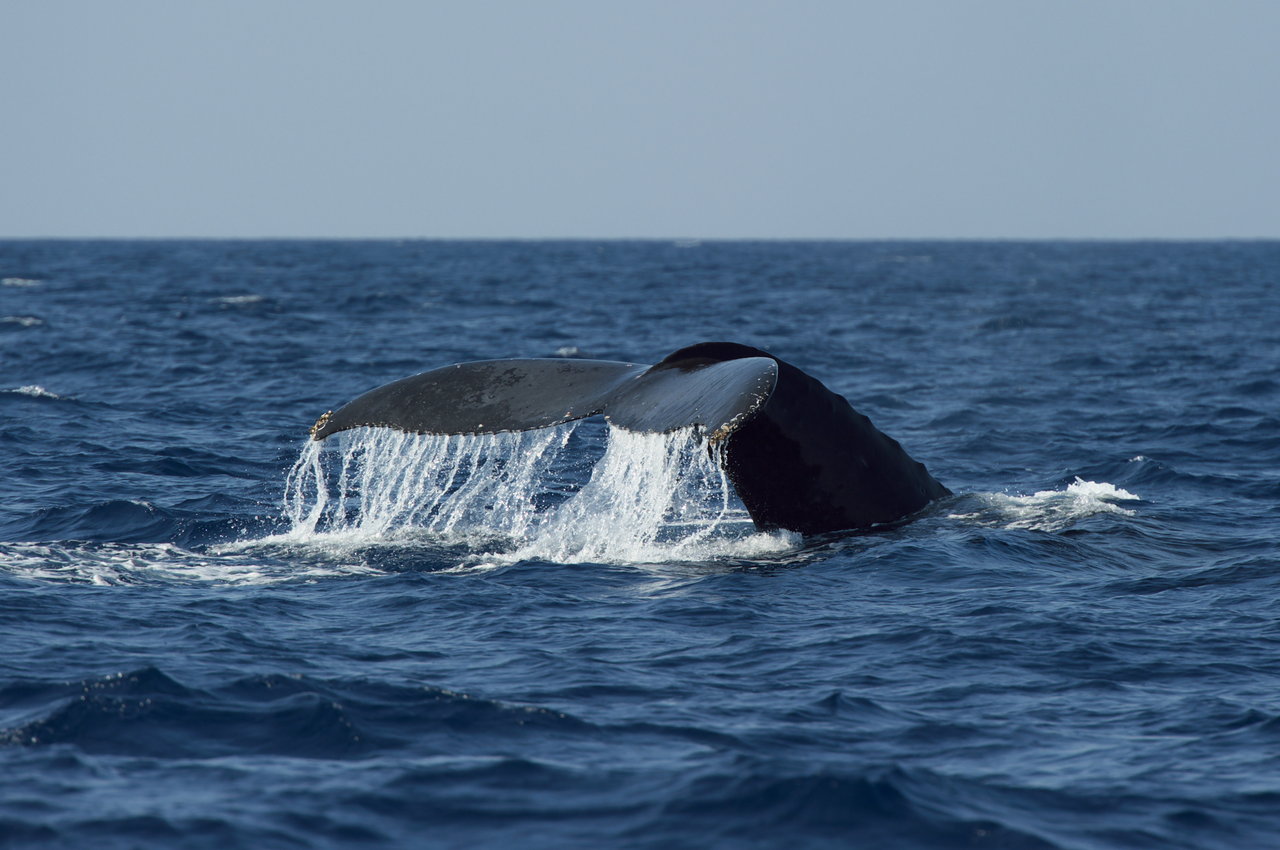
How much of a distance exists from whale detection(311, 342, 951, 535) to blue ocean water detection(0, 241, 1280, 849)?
13.9 inches

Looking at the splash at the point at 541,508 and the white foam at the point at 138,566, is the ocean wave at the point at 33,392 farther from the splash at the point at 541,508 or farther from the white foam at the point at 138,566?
the white foam at the point at 138,566

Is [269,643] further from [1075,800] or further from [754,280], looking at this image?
[754,280]

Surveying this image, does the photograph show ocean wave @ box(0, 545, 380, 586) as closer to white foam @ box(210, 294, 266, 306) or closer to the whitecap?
the whitecap

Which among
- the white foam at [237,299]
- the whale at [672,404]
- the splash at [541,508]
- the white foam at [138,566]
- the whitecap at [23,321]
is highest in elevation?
the whale at [672,404]

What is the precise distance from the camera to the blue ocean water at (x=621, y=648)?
5.31 meters

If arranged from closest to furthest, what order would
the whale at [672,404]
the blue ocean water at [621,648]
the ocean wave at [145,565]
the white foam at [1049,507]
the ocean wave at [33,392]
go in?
the blue ocean water at [621,648] → the whale at [672,404] → the ocean wave at [145,565] → the white foam at [1049,507] → the ocean wave at [33,392]

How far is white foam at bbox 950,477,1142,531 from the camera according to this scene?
9.99m

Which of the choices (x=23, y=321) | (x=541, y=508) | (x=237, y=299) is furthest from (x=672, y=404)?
(x=237, y=299)

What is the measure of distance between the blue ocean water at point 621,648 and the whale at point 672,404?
35cm

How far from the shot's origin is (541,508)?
36.8 ft

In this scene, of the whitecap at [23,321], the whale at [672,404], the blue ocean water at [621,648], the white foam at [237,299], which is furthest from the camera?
the white foam at [237,299]

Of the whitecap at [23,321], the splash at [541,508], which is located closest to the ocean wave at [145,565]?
the splash at [541,508]

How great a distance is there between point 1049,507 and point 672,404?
174 inches

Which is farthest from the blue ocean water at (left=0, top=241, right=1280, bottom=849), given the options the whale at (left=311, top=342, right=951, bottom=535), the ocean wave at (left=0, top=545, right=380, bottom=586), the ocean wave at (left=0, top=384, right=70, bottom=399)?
the ocean wave at (left=0, top=384, right=70, bottom=399)
